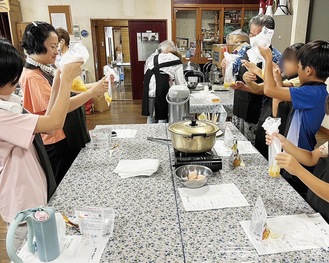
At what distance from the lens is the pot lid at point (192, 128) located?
1.40 metres

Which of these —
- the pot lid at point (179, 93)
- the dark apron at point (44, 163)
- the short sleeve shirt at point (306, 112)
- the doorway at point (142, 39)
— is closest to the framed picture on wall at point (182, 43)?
the doorway at point (142, 39)

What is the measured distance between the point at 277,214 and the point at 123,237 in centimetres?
60

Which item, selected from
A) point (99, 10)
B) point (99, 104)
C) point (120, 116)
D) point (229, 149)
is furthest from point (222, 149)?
point (99, 10)

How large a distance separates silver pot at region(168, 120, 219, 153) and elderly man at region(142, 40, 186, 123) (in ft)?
6.52

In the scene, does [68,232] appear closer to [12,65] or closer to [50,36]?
[12,65]

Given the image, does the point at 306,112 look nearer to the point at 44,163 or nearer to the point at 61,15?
the point at 44,163

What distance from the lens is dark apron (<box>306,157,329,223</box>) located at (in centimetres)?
114

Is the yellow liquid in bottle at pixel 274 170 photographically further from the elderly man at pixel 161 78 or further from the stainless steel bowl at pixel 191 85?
the stainless steel bowl at pixel 191 85

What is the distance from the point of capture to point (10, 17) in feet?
18.3

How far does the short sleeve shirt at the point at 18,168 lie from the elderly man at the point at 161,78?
7.57ft

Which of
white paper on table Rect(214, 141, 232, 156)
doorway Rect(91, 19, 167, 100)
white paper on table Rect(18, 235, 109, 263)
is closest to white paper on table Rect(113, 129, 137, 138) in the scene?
white paper on table Rect(214, 141, 232, 156)

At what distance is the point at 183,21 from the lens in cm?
640

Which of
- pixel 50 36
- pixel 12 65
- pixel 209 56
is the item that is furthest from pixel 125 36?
pixel 12 65

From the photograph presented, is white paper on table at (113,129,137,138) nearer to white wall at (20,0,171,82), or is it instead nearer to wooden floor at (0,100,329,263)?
wooden floor at (0,100,329,263)
